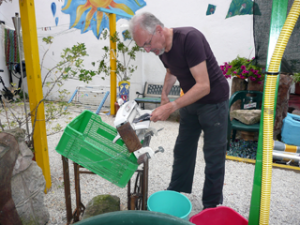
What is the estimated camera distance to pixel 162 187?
221cm

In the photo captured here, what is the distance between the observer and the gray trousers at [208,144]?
157cm

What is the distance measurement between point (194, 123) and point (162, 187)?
2.83 ft

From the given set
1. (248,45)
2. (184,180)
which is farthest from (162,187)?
(248,45)

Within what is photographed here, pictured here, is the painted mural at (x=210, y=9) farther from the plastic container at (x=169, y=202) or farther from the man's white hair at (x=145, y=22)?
the plastic container at (x=169, y=202)

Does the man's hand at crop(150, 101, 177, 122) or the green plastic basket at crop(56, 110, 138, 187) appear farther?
the man's hand at crop(150, 101, 177, 122)

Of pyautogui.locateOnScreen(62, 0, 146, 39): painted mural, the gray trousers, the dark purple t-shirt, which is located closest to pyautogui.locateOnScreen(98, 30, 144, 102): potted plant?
pyautogui.locateOnScreen(62, 0, 146, 39): painted mural

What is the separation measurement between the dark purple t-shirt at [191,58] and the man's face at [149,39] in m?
0.10

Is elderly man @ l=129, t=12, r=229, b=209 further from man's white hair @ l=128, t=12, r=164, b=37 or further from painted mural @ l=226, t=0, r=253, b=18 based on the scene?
painted mural @ l=226, t=0, r=253, b=18

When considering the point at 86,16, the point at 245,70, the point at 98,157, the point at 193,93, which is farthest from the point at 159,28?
the point at 86,16

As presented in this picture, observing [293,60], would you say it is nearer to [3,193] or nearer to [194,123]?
[194,123]

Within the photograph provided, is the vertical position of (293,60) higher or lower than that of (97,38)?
lower

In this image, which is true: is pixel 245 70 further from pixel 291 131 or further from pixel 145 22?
pixel 145 22

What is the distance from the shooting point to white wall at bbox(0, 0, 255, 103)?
14.5 ft

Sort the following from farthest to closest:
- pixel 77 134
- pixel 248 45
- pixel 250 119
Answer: pixel 248 45, pixel 250 119, pixel 77 134
